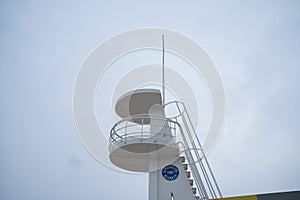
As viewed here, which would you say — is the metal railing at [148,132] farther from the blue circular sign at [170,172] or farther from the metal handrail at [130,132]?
the blue circular sign at [170,172]

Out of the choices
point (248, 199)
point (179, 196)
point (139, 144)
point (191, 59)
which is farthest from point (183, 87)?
point (248, 199)

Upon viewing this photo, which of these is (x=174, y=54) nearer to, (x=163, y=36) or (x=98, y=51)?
(x=163, y=36)

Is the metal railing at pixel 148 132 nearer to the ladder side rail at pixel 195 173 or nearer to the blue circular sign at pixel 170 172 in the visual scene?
the ladder side rail at pixel 195 173

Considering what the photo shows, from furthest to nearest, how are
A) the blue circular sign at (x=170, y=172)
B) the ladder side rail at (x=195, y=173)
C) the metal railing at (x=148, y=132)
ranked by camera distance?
the metal railing at (x=148, y=132) → the blue circular sign at (x=170, y=172) → the ladder side rail at (x=195, y=173)

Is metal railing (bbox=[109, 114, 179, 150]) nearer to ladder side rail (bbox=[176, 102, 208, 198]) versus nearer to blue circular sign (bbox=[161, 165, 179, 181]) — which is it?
ladder side rail (bbox=[176, 102, 208, 198])

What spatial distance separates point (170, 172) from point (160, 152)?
2.80ft

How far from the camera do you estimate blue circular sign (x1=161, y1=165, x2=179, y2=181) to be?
9320mm

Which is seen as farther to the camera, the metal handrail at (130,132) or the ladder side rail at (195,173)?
the metal handrail at (130,132)

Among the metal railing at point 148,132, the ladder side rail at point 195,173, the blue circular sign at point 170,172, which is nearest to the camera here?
the ladder side rail at point 195,173

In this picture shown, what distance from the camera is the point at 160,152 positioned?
989 centimetres

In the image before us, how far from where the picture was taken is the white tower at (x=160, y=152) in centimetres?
914

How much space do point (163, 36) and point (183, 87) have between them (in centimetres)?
334

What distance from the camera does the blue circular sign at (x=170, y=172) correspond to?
932 centimetres

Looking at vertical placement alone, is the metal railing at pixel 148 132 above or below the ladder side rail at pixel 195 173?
above
